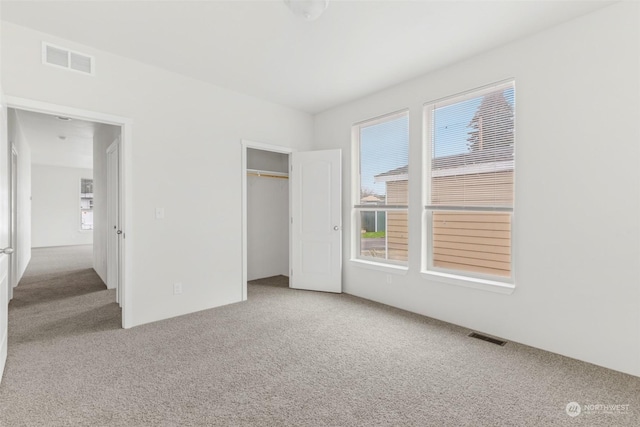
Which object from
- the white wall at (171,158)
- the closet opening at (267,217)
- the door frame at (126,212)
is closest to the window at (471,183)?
the white wall at (171,158)

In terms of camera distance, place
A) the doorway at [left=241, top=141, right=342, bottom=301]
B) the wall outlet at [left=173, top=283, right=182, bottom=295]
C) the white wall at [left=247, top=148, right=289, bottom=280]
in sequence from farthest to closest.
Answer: the white wall at [left=247, top=148, right=289, bottom=280] < the doorway at [left=241, top=141, right=342, bottom=301] < the wall outlet at [left=173, top=283, right=182, bottom=295]

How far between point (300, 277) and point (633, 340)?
11.6ft

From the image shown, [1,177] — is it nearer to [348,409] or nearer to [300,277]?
[348,409]

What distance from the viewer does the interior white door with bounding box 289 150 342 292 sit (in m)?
4.39

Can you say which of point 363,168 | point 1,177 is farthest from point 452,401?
point 1,177

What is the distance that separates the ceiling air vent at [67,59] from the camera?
2.68 metres

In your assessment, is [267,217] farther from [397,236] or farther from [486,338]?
[486,338]

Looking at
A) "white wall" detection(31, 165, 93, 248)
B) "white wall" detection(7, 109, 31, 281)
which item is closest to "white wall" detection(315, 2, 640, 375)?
"white wall" detection(7, 109, 31, 281)

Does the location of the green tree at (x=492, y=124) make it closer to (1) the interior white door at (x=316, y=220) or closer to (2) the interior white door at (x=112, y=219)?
(1) the interior white door at (x=316, y=220)

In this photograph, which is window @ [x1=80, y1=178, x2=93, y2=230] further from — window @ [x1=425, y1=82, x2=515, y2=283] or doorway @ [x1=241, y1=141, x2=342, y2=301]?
window @ [x1=425, y1=82, x2=515, y2=283]

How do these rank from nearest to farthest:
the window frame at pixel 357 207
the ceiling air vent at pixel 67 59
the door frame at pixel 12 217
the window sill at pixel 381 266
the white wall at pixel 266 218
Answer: the ceiling air vent at pixel 67 59
the window sill at pixel 381 266
the door frame at pixel 12 217
the window frame at pixel 357 207
the white wall at pixel 266 218

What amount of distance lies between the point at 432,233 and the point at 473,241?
457 millimetres

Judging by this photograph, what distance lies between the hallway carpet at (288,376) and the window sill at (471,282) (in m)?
0.45

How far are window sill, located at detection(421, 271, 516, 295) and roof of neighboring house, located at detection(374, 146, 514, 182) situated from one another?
109 centimetres
